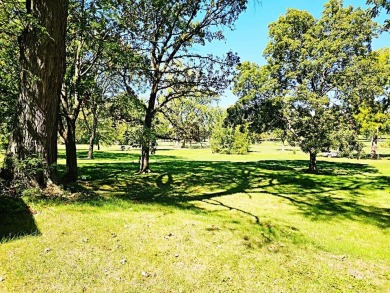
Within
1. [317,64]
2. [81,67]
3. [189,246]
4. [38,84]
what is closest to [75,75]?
[81,67]

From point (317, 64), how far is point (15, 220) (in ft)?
61.5

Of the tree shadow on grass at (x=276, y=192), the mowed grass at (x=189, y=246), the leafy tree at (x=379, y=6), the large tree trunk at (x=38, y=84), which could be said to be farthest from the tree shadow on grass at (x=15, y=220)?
the leafy tree at (x=379, y=6)

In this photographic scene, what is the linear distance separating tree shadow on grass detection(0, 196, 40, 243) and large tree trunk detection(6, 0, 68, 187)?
889mm

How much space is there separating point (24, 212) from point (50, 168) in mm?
1700

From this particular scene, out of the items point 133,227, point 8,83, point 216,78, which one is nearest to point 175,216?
point 133,227

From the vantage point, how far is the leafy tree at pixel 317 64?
1802cm

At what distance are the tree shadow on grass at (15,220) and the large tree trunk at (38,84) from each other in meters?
0.89

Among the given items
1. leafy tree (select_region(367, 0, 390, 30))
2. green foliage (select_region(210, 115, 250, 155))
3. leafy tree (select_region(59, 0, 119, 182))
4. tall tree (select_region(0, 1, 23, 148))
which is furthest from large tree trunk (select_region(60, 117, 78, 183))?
green foliage (select_region(210, 115, 250, 155))

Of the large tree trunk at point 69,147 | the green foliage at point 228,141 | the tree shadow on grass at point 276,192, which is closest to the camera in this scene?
the tree shadow on grass at point 276,192

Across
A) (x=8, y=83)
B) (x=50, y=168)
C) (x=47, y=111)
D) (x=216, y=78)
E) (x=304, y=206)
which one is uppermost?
(x=216, y=78)

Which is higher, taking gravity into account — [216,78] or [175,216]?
[216,78]

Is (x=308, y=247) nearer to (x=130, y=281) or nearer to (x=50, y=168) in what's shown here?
(x=130, y=281)

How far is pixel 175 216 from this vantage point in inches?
278

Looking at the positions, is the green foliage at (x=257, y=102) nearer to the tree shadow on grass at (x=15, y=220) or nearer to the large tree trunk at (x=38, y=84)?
the large tree trunk at (x=38, y=84)
